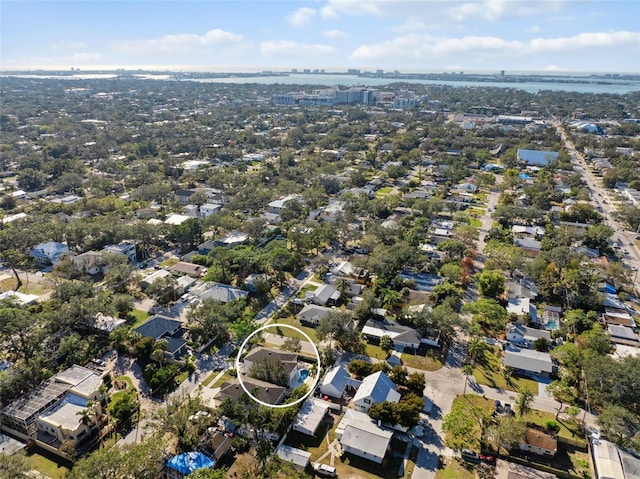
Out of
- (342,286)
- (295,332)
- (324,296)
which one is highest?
(342,286)

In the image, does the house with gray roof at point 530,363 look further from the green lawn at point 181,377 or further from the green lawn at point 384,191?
the green lawn at point 384,191

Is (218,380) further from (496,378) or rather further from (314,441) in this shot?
(496,378)

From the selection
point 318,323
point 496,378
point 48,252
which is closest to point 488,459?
point 496,378

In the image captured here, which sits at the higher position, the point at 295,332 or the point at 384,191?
the point at 384,191

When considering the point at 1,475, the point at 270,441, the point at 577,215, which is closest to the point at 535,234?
the point at 577,215

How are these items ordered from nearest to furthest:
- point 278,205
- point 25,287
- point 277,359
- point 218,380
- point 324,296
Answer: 1. point 277,359
2. point 218,380
3. point 324,296
4. point 25,287
5. point 278,205
